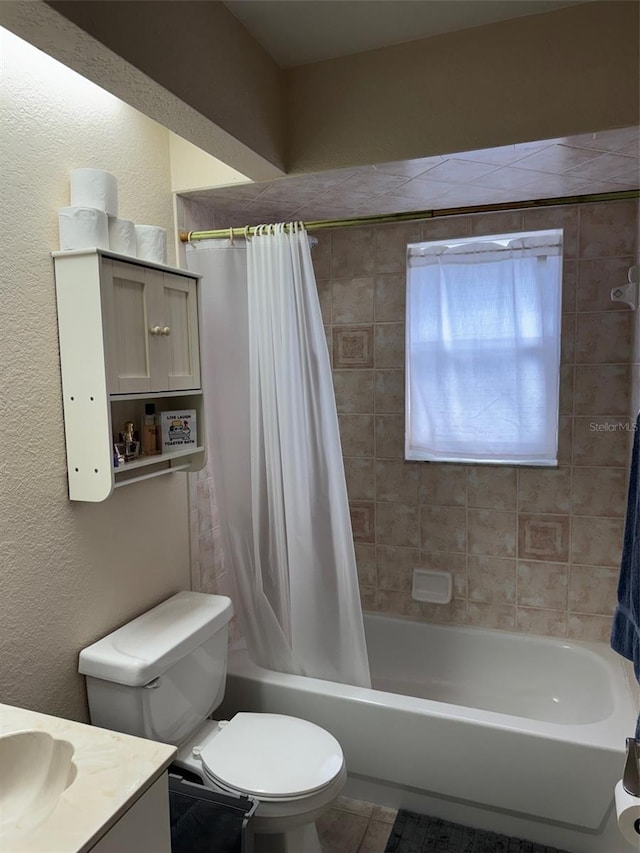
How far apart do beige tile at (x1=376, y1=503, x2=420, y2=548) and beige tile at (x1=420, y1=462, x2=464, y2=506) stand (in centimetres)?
10

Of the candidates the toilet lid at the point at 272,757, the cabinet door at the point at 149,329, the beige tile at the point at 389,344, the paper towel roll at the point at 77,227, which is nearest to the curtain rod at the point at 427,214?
the cabinet door at the point at 149,329

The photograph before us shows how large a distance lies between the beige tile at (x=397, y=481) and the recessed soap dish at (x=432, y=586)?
1.13ft

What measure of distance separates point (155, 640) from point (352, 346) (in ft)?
5.16

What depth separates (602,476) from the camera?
2.40 meters

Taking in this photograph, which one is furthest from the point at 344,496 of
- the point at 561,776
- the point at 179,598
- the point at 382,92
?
the point at 382,92

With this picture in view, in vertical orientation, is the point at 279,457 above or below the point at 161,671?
above

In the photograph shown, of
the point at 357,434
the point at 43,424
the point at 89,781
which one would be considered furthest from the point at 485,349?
the point at 89,781

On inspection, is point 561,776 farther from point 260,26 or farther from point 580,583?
point 260,26

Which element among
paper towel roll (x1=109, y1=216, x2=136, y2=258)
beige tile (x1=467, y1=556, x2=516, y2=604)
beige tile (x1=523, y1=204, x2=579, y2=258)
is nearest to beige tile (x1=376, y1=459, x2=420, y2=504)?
beige tile (x1=467, y1=556, x2=516, y2=604)

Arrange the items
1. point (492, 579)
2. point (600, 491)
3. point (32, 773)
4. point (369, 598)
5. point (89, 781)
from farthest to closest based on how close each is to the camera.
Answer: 1. point (369, 598)
2. point (492, 579)
3. point (600, 491)
4. point (32, 773)
5. point (89, 781)

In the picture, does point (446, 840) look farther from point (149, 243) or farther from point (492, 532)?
point (149, 243)

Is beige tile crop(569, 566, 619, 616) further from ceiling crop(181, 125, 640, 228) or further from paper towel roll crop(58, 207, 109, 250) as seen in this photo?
paper towel roll crop(58, 207, 109, 250)

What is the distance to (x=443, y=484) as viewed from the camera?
265 cm

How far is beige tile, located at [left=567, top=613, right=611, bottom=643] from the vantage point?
2.46 metres
